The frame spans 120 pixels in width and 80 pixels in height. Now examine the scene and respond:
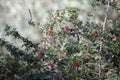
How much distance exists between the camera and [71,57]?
16.0 feet

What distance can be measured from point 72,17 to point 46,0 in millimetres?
2176

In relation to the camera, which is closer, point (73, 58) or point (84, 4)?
point (73, 58)

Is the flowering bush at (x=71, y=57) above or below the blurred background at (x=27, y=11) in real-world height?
below

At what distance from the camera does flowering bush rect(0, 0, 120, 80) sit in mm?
4633

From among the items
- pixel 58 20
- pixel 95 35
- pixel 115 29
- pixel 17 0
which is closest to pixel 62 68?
pixel 95 35

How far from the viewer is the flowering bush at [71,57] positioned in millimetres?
4633

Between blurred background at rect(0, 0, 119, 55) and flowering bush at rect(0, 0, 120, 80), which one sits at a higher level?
blurred background at rect(0, 0, 119, 55)

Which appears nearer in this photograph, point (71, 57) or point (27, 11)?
point (71, 57)

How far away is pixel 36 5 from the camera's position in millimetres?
8016

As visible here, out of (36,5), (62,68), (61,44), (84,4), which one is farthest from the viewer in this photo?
(36,5)

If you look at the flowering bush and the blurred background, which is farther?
the blurred background

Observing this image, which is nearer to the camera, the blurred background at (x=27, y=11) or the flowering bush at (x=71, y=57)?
the flowering bush at (x=71, y=57)

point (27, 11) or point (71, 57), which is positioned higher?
point (27, 11)

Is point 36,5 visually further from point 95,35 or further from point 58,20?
point 95,35
